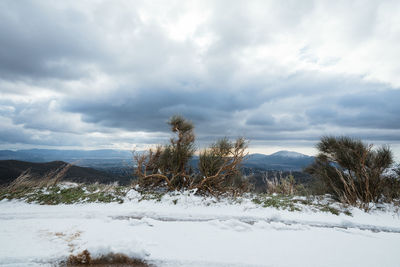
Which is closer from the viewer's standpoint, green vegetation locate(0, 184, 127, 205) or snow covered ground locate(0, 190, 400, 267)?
snow covered ground locate(0, 190, 400, 267)

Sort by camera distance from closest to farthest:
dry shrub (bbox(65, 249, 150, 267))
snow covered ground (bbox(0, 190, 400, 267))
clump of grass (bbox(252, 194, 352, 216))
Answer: dry shrub (bbox(65, 249, 150, 267)), snow covered ground (bbox(0, 190, 400, 267)), clump of grass (bbox(252, 194, 352, 216))

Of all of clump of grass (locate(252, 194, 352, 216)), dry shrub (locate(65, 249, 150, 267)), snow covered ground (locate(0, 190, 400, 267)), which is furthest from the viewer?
clump of grass (locate(252, 194, 352, 216))

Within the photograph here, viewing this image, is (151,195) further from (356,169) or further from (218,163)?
(356,169)

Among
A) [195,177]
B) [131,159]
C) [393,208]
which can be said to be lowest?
[393,208]

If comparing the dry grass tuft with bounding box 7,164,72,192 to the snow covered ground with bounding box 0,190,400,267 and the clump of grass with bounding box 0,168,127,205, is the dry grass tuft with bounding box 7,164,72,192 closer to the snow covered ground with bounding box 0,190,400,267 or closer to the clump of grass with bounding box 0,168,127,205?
the clump of grass with bounding box 0,168,127,205

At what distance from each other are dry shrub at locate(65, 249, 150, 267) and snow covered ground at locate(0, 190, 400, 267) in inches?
3.1

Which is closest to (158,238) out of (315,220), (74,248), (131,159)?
(74,248)

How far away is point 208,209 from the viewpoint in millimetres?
5719

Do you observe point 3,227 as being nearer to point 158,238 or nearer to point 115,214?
point 115,214

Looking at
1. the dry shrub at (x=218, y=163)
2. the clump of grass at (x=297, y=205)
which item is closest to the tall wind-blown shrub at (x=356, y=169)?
the clump of grass at (x=297, y=205)

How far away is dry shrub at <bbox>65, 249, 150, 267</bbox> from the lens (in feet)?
9.29

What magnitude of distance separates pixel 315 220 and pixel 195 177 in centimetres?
393

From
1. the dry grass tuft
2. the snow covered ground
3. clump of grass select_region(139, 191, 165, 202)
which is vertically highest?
the dry grass tuft

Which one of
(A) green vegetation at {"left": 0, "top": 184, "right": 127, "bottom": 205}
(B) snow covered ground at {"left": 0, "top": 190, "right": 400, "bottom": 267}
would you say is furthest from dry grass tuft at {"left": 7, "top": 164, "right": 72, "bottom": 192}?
(B) snow covered ground at {"left": 0, "top": 190, "right": 400, "bottom": 267}
